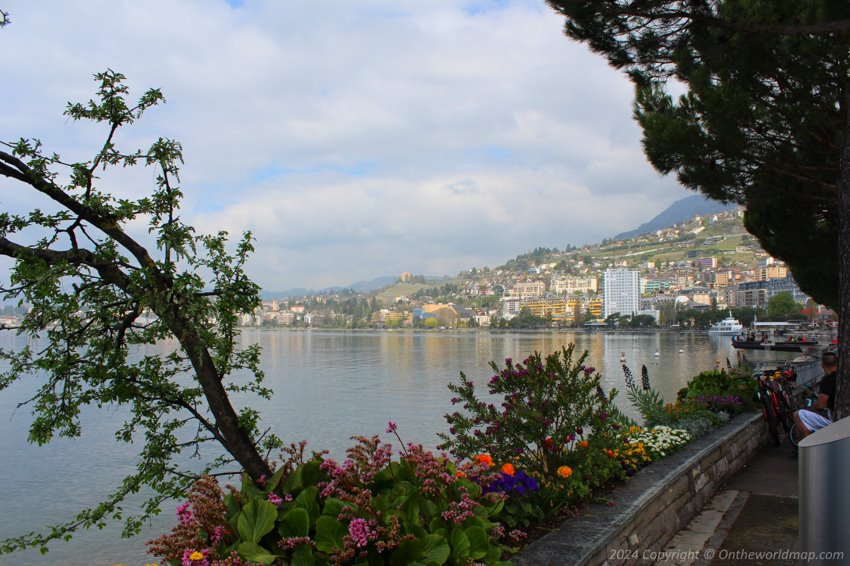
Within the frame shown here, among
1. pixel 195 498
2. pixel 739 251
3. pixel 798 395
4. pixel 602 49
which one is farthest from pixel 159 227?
pixel 739 251

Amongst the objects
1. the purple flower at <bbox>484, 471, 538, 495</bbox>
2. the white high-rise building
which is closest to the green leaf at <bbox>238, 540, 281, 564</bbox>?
the purple flower at <bbox>484, 471, 538, 495</bbox>

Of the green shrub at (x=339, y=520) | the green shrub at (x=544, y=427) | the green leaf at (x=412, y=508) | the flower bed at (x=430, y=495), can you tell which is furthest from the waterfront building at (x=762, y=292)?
the green leaf at (x=412, y=508)

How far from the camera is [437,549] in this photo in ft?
7.52

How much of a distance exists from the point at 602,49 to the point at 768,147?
9.99 feet

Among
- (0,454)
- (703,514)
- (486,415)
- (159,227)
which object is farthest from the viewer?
(0,454)

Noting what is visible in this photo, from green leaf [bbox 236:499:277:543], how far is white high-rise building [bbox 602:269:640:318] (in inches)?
6558

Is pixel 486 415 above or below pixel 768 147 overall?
below

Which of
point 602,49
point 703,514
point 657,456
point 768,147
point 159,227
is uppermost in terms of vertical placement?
point 602,49

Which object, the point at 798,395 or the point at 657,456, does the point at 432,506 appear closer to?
the point at 657,456

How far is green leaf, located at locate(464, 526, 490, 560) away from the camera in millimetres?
2434

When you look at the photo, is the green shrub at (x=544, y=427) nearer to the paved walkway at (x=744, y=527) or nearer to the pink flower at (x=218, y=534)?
the paved walkway at (x=744, y=527)

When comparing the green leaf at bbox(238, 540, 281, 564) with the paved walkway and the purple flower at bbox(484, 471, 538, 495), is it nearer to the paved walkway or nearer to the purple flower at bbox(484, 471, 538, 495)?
the purple flower at bbox(484, 471, 538, 495)

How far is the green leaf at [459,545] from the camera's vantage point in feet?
7.74

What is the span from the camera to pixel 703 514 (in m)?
4.71
